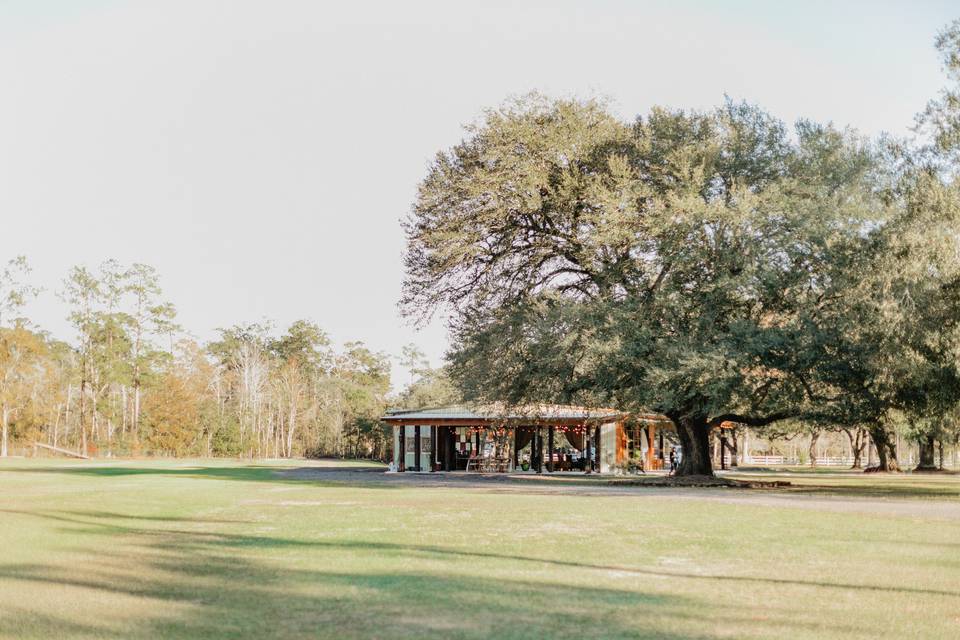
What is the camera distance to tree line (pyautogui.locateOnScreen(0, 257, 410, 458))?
66.6 m

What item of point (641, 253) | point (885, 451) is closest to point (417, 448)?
point (641, 253)

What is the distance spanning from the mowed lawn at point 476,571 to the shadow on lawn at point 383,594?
0.03 m

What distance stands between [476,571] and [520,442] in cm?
3840

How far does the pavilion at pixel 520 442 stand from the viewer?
4509cm

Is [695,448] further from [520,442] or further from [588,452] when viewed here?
[520,442]

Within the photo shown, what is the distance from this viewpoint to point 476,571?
10305 mm

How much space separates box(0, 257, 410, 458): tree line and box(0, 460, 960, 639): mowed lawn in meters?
49.7

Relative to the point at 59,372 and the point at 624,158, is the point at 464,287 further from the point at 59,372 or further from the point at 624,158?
the point at 59,372

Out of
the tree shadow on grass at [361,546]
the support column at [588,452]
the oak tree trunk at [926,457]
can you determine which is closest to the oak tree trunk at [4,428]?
the support column at [588,452]

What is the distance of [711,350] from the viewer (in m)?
27.1

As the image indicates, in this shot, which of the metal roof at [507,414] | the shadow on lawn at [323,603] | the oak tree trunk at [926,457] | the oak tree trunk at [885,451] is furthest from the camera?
the oak tree trunk at [926,457]

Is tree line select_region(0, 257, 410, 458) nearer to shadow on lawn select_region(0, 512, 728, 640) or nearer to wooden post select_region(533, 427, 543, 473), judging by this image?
wooden post select_region(533, 427, 543, 473)

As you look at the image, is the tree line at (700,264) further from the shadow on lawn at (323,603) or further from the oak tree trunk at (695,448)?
the shadow on lawn at (323,603)

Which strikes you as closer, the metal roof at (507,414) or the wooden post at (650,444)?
the metal roof at (507,414)
